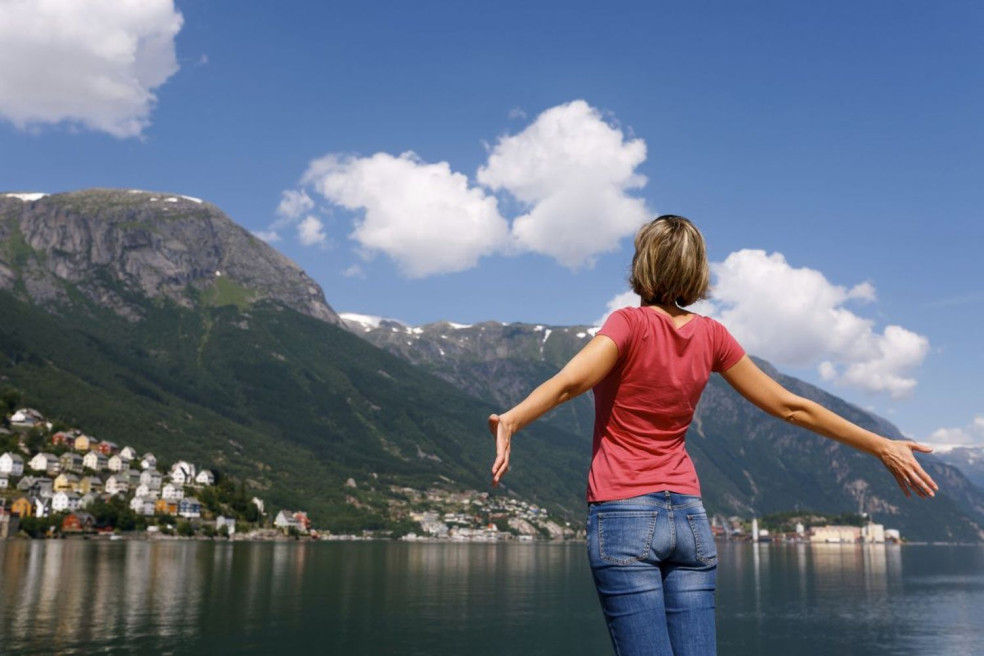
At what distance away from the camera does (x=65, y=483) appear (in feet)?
530

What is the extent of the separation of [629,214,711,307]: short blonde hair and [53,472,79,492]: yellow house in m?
183

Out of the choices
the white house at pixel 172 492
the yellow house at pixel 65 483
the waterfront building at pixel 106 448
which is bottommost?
the white house at pixel 172 492

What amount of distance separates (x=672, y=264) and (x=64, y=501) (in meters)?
176

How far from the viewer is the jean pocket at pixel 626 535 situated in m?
3.46

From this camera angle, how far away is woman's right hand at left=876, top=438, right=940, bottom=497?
3.73 metres

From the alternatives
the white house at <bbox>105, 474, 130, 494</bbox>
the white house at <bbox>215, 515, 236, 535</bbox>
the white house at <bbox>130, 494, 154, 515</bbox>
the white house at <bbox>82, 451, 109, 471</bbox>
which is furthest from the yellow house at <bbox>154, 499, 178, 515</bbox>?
the white house at <bbox>82, 451, 109, 471</bbox>

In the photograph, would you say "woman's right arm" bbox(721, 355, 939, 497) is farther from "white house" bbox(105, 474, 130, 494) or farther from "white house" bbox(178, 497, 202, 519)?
"white house" bbox(105, 474, 130, 494)

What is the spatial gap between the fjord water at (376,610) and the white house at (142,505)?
45084 millimetres

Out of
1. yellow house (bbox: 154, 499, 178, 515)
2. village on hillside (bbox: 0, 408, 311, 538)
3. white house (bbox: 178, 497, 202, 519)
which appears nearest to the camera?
village on hillside (bbox: 0, 408, 311, 538)

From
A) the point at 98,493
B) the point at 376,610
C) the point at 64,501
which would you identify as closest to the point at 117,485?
the point at 98,493

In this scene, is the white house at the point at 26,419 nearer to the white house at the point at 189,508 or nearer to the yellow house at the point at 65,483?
the yellow house at the point at 65,483

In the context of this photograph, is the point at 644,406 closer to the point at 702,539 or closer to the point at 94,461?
the point at 702,539

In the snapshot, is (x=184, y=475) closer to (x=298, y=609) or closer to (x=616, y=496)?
(x=298, y=609)

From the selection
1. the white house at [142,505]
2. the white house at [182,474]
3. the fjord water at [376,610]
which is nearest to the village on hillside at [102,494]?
the white house at [182,474]
